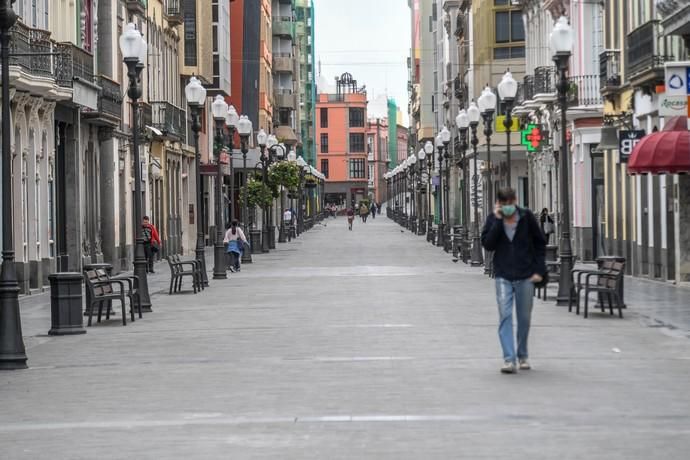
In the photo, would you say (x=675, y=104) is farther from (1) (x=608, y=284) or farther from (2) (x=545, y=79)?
(2) (x=545, y=79)

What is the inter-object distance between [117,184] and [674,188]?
63.2 feet

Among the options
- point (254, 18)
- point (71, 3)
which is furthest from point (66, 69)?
point (254, 18)

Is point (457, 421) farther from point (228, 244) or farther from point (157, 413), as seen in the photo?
point (228, 244)

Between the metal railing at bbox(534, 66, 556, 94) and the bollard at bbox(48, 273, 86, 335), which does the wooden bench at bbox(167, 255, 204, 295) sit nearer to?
the bollard at bbox(48, 273, 86, 335)

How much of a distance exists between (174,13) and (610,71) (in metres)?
23.7

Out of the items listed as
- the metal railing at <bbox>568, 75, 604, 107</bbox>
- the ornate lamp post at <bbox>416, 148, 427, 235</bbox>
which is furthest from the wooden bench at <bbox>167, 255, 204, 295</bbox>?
the ornate lamp post at <bbox>416, 148, 427, 235</bbox>

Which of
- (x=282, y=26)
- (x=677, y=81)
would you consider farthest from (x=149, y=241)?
(x=282, y=26)

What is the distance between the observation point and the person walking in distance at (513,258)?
14.8 metres

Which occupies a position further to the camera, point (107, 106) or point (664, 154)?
point (107, 106)

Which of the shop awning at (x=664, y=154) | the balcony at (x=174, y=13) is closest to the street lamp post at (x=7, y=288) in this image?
the shop awning at (x=664, y=154)

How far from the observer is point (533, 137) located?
53.4 metres

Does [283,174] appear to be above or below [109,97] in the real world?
below

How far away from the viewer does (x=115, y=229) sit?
44.9m

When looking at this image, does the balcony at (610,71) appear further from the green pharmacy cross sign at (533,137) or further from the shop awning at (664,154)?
the green pharmacy cross sign at (533,137)
